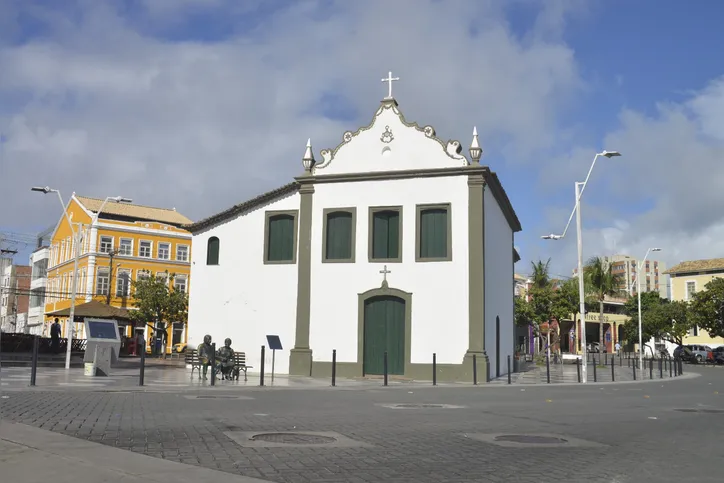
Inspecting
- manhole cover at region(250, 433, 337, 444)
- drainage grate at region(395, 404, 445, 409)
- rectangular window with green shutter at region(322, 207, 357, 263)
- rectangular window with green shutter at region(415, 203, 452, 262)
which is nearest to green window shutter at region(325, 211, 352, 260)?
rectangular window with green shutter at region(322, 207, 357, 263)

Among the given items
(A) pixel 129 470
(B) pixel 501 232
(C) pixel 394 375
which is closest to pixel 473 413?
(A) pixel 129 470

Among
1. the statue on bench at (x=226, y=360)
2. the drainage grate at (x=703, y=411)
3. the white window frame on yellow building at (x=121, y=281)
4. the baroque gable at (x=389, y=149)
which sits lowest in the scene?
the drainage grate at (x=703, y=411)

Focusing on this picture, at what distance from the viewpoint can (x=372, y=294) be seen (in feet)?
Answer: 88.4

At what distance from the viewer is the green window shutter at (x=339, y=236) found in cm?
2781

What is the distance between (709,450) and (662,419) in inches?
150

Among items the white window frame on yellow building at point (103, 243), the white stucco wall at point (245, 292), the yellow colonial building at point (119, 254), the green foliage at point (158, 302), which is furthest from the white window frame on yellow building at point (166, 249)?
the white stucco wall at point (245, 292)

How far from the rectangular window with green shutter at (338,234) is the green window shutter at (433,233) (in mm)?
2739

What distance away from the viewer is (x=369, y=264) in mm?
27188

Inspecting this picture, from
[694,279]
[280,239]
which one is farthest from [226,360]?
[694,279]

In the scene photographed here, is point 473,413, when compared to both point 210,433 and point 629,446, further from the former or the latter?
point 210,433

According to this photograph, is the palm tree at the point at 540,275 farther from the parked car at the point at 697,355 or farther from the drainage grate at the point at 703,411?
the drainage grate at the point at 703,411

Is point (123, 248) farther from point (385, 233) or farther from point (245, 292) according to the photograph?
point (385, 233)

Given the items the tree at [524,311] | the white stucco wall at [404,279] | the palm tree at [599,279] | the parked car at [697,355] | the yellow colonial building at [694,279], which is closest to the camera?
the white stucco wall at [404,279]

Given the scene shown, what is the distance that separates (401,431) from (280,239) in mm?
19624
